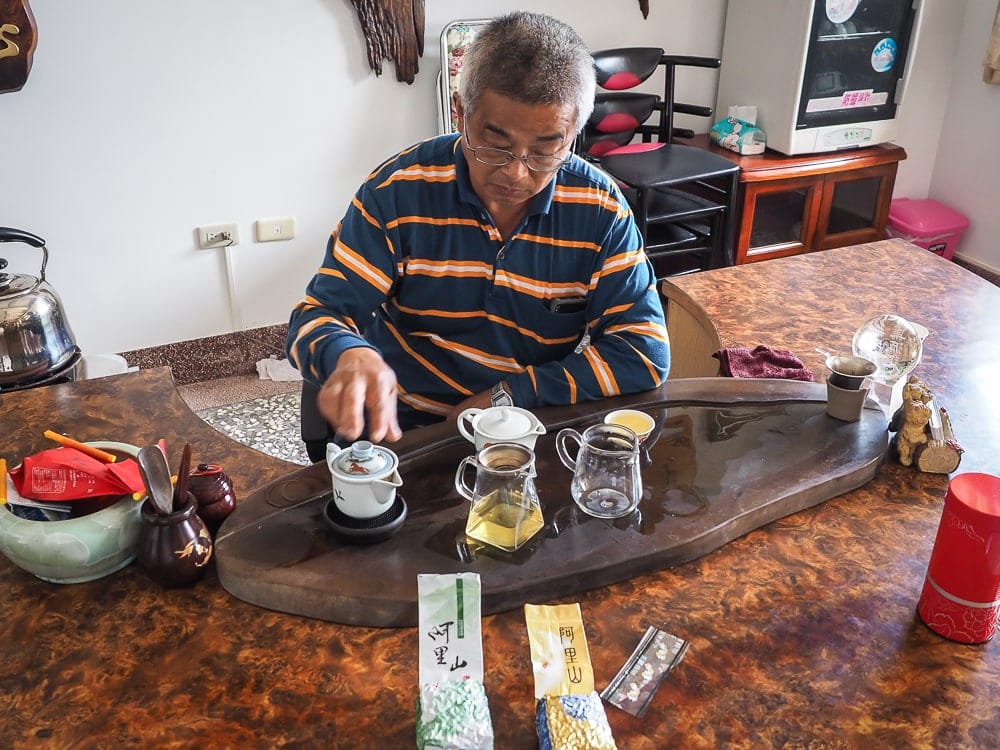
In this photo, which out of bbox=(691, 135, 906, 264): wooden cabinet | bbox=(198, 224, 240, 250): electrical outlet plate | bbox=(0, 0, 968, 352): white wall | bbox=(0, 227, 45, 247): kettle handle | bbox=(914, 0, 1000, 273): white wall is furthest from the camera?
bbox=(914, 0, 1000, 273): white wall

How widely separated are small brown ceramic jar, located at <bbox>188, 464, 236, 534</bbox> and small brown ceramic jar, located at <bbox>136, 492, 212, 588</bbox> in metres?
0.06

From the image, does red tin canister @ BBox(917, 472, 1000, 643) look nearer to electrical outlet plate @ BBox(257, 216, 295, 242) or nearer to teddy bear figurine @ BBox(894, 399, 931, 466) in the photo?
teddy bear figurine @ BBox(894, 399, 931, 466)

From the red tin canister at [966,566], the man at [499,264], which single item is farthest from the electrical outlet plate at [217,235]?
the red tin canister at [966,566]

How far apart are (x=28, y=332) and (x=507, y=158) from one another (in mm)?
1465

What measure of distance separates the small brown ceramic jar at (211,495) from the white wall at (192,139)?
207 centimetres

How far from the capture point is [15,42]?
8.39 feet

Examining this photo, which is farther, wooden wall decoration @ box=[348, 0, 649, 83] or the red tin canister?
wooden wall decoration @ box=[348, 0, 649, 83]

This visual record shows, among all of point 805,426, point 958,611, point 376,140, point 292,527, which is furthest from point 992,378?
point 376,140

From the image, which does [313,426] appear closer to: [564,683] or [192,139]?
[564,683]

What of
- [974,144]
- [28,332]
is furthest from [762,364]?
[974,144]

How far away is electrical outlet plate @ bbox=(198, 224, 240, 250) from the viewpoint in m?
3.10

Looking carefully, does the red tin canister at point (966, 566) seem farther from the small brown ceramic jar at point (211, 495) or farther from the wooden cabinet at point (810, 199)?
the wooden cabinet at point (810, 199)

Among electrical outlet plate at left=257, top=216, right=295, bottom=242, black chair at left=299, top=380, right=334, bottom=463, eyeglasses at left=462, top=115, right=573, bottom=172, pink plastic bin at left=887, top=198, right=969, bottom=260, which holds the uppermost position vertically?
eyeglasses at left=462, top=115, right=573, bottom=172

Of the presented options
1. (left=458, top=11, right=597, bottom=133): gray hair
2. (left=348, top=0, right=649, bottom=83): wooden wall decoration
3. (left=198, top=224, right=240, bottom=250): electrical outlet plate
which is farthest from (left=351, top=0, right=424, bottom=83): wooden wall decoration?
(left=458, top=11, right=597, bottom=133): gray hair
